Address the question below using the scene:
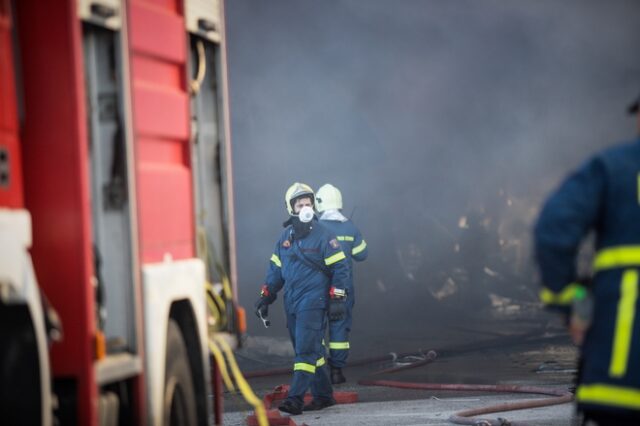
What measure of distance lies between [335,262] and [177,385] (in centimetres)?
557

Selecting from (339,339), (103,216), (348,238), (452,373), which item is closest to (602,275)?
(103,216)

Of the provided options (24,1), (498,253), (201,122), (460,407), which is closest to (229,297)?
(201,122)

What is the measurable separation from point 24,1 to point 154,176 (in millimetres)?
1127

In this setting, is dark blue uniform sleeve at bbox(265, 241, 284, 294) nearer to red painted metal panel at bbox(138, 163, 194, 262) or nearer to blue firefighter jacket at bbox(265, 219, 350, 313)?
blue firefighter jacket at bbox(265, 219, 350, 313)

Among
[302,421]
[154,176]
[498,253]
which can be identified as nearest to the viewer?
[154,176]

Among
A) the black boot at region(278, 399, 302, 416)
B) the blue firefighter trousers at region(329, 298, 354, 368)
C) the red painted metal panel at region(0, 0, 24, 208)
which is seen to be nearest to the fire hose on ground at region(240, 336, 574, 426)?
the blue firefighter trousers at region(329, 298, 354, 368)

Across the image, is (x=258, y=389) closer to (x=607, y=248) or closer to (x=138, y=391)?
(x=138, y=391)

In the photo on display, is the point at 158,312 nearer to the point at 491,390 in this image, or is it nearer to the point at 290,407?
the point at 290,407

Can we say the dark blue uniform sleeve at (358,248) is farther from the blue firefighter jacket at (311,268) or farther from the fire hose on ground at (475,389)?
the blue firefighter jacket at (311,268)

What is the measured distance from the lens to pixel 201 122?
6863 mm

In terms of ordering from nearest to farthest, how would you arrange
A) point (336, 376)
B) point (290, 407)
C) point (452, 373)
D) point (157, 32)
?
point (157, 32), point (290, 407), point (336, 376), point (452, 373)

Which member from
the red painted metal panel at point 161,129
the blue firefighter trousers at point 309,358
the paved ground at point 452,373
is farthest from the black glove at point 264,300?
the red painted metal panel at point 161,129

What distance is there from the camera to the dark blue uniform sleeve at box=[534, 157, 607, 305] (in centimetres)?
403

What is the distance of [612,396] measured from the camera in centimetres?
399
